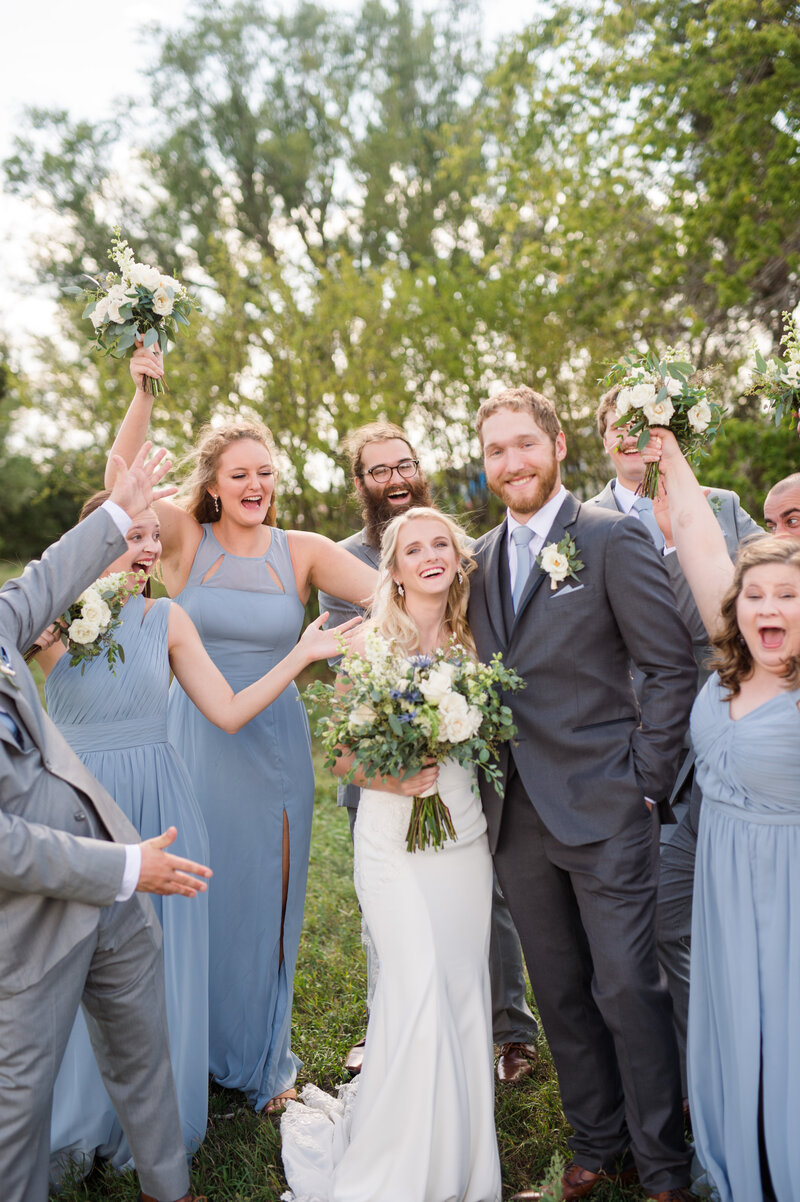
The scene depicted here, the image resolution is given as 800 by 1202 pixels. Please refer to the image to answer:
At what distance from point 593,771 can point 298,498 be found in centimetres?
1137

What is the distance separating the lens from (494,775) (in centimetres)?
356

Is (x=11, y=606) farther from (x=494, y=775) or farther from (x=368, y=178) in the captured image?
(x=368, y=178)

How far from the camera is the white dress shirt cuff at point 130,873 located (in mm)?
3020

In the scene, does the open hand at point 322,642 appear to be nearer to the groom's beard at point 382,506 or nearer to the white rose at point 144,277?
the groom's beard at point 382,506

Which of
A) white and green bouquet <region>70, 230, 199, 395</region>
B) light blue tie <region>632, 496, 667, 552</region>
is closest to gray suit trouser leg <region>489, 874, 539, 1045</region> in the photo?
light blue tie <region>632, 496, 667, 552</region>

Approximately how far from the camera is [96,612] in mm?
3855

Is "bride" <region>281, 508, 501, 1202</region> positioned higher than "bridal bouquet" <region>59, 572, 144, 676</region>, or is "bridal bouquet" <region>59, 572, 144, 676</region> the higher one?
"bridal bouquet" <region>59, 572, 144, 676</region>

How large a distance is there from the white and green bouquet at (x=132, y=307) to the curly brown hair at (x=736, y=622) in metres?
2.51

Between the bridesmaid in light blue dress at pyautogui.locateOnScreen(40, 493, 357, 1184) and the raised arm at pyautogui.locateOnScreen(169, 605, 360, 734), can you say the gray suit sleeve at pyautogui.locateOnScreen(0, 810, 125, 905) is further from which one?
the raised arm at pyautogui.locateOnScreen(169, 605, 360, 734)

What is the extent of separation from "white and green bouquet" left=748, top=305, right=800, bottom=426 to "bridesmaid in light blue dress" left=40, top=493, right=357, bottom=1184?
200 centimetres

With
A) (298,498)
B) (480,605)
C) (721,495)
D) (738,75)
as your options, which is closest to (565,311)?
(738,75)

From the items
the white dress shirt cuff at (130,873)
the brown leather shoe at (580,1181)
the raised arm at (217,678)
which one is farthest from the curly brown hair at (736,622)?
the white dress shirt cuff at (130,873)

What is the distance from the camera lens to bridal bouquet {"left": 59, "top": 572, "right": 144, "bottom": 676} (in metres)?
3.85

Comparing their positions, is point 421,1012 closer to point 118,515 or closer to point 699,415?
point 118,515
